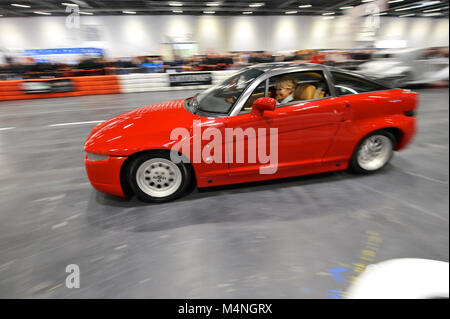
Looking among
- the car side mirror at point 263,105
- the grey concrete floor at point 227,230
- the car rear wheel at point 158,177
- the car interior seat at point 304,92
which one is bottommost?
the grey concrete floor at point 227,230

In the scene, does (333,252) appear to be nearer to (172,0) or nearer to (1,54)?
(172,0)

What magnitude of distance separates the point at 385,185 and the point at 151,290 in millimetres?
2244

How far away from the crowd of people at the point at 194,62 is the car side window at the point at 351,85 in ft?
0.81

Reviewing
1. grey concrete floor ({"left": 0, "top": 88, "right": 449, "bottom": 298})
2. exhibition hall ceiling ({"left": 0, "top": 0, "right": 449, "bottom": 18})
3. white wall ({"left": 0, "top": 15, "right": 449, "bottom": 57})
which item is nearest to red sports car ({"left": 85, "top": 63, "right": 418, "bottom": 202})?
grey concrete floor ({"left": 0, "top": 88, "right": 449, "bottom": 298})

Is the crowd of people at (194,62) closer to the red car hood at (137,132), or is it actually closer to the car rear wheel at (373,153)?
the red car hood at (137,132)

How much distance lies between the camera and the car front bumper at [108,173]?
2061mm

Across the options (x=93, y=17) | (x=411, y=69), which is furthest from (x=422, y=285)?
(x=93, y=17)

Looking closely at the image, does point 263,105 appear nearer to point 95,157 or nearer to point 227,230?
point 227,230

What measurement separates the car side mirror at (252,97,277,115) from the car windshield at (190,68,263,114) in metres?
0.25

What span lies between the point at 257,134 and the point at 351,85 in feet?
3.80

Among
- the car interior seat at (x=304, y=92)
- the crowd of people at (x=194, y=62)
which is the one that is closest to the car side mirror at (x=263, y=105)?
the car interior seat at (x=304, y=92)

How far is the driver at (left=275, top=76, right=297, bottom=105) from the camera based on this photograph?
231 centimetres

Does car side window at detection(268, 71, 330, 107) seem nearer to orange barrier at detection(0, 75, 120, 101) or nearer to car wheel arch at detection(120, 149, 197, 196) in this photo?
car wheel arch at detection(120, 149, 197, 196)

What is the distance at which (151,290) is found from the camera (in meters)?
1.36
